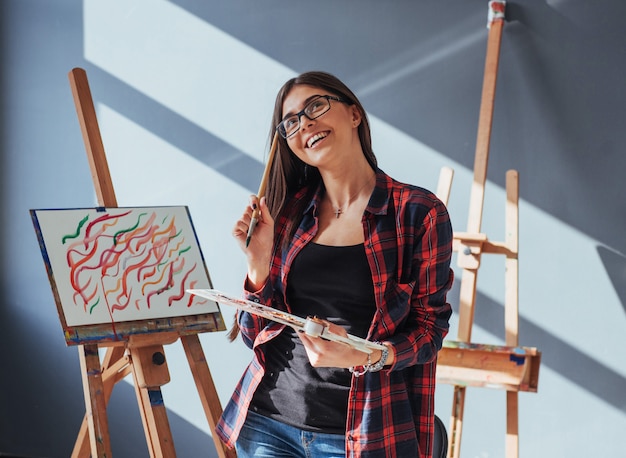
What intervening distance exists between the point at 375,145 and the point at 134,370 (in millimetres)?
1376

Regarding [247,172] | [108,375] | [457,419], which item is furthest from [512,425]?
[247,172]

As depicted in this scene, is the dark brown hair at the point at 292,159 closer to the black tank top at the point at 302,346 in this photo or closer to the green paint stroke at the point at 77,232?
the black tank top at the point at 302,346

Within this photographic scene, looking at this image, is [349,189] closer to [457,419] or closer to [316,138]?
[316,138]

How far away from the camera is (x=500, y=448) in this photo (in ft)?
9.37

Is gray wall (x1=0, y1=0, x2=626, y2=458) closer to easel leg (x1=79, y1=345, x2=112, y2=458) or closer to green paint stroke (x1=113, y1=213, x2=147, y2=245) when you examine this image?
green paint stroke (x1=113, y1=213, x2=147, y2=245)

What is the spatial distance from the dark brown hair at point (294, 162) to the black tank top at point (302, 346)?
133mm

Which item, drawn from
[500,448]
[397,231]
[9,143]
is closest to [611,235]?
[500,448]

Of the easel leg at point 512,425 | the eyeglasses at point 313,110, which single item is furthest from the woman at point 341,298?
the easel leg at point 512,425

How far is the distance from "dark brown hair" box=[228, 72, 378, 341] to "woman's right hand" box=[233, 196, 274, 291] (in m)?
0.04

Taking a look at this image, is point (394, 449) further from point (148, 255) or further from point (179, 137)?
point (179, 137)

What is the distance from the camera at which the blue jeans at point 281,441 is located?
57.9 inches

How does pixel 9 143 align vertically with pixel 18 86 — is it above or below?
below

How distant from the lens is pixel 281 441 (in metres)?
1.53

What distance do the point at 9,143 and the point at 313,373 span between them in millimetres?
2401
